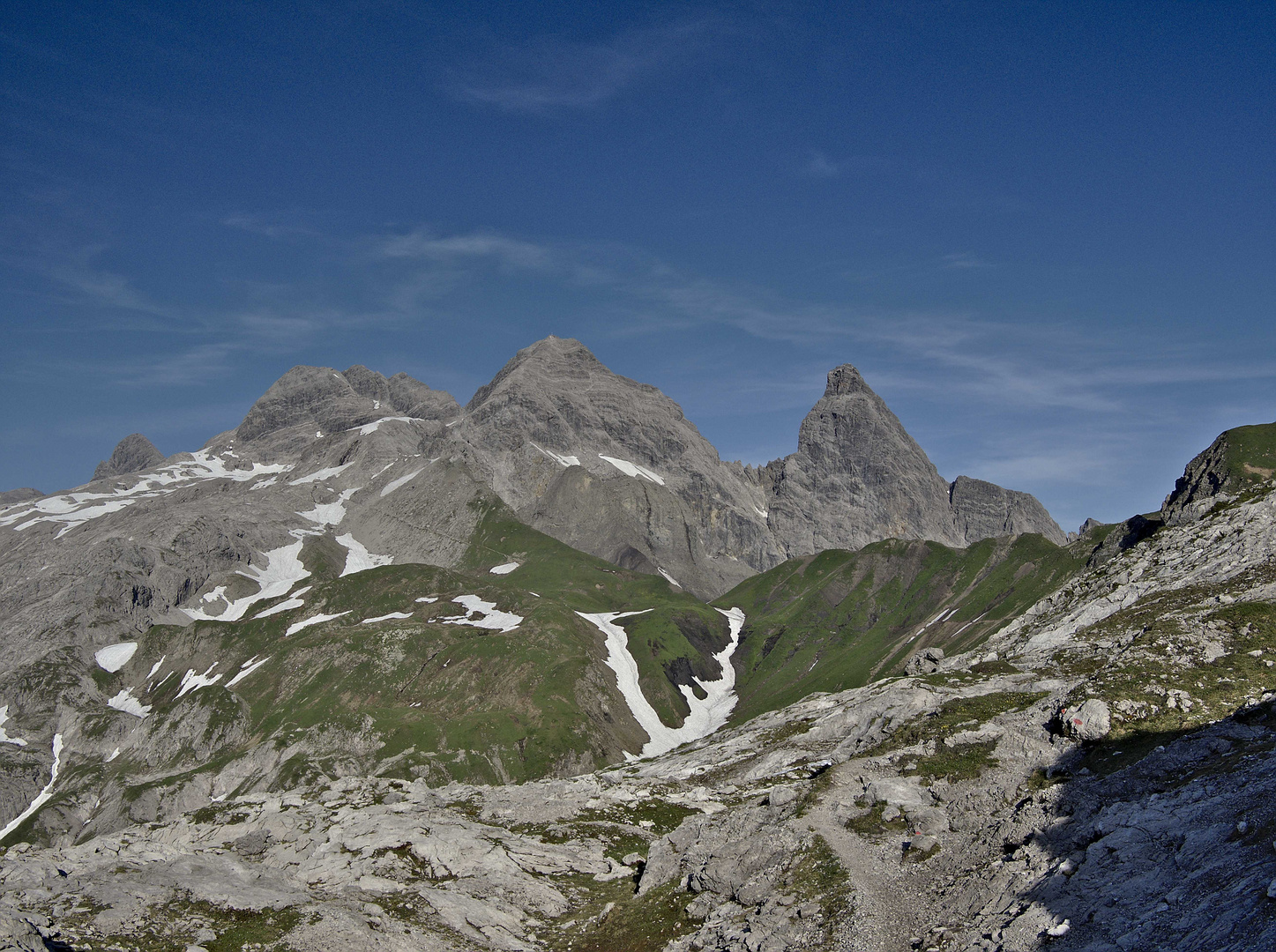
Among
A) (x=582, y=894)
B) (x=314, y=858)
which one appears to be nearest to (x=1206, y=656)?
(x=582, y=894)

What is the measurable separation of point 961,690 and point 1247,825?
5154cm

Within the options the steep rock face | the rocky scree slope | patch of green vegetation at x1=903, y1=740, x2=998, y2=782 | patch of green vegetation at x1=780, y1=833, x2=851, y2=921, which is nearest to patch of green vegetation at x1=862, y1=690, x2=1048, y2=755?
the rocky scree slope

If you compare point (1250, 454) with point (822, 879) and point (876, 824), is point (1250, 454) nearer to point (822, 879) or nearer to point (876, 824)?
point (876, 824)

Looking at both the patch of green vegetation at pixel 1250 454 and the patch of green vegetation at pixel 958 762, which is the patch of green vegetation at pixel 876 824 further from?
the patch of green vegetation at pixel 1250 454

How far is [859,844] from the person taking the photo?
49.9m

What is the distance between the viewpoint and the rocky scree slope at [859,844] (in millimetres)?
36188

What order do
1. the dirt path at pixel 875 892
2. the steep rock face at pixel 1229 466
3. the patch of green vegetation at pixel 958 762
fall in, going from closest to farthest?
the dirt path at pixel 875 892
the patch of green vegetation at pixel 958 762
the steep rock face at pixel 1229 466

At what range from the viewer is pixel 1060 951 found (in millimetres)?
32375

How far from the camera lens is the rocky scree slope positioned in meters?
36.2

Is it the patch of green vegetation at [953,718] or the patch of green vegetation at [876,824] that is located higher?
the patch of green vegetation at [953,718]

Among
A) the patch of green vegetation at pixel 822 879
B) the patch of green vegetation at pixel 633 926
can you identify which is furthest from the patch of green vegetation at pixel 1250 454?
the patch of green vegetation at pixel 633 926

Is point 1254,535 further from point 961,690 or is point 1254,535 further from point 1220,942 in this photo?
point 1220,942

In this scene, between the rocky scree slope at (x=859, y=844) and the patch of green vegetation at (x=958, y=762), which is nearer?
the rocky scree slope at (x=859, y=844)

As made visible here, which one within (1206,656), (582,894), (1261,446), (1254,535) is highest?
(1261,446)
